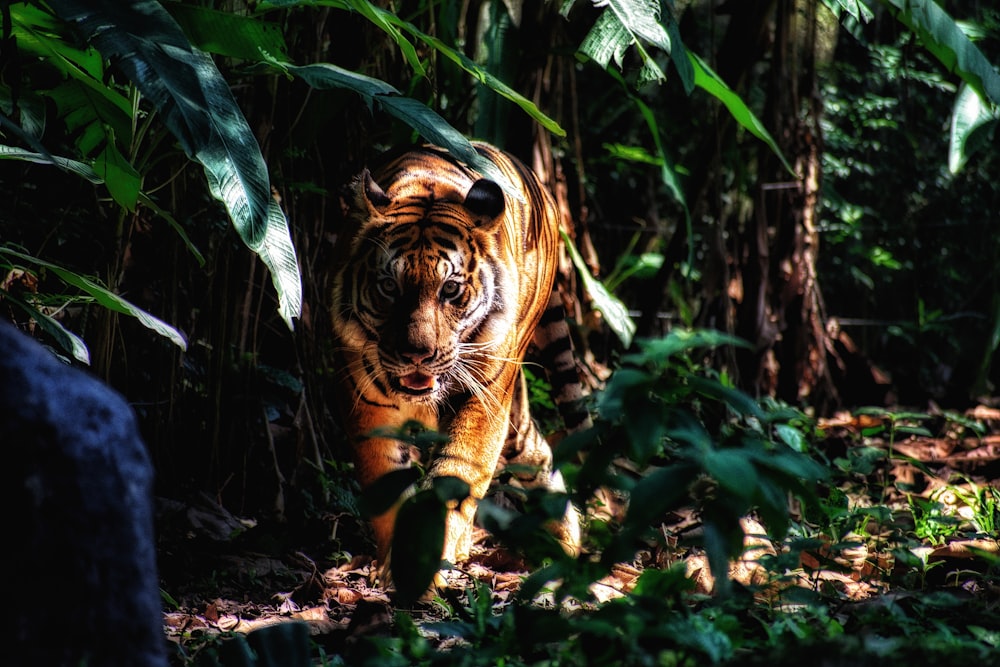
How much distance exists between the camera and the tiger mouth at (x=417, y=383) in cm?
359

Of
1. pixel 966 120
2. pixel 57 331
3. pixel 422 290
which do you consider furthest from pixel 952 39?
pixel 57 331

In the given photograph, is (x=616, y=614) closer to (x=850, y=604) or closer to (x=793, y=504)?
(x=850, y=604)

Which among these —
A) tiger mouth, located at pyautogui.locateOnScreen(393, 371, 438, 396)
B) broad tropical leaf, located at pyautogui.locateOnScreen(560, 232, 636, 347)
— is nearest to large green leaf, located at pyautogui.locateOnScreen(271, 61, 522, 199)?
tiger mouth, located at pyautogui.locateOnScreen(393, 371, 438, 396)

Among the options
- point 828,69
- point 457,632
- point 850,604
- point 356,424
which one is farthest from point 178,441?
point 828,69

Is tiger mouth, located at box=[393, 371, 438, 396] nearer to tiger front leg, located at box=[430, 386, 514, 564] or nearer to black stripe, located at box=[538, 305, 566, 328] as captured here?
tiger front leg, located at box=[430, 386, 514, 564]

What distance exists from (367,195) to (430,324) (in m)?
0.57

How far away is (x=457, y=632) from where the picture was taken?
2.04 meters

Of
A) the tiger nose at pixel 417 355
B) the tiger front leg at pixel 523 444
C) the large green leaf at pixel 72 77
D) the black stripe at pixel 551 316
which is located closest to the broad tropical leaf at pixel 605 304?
the black stripe at pixel 551 316

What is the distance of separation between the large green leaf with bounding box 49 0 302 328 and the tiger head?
0.82 metres

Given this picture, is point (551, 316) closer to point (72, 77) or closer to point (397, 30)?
point (397, 30)

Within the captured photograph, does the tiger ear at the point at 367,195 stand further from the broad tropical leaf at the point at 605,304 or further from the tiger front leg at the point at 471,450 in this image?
the broad tropical leaf at the point at 605,304

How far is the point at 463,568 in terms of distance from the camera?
370 cm

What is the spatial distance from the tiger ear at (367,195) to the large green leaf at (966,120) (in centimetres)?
266

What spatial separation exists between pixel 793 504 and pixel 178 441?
265 cm
